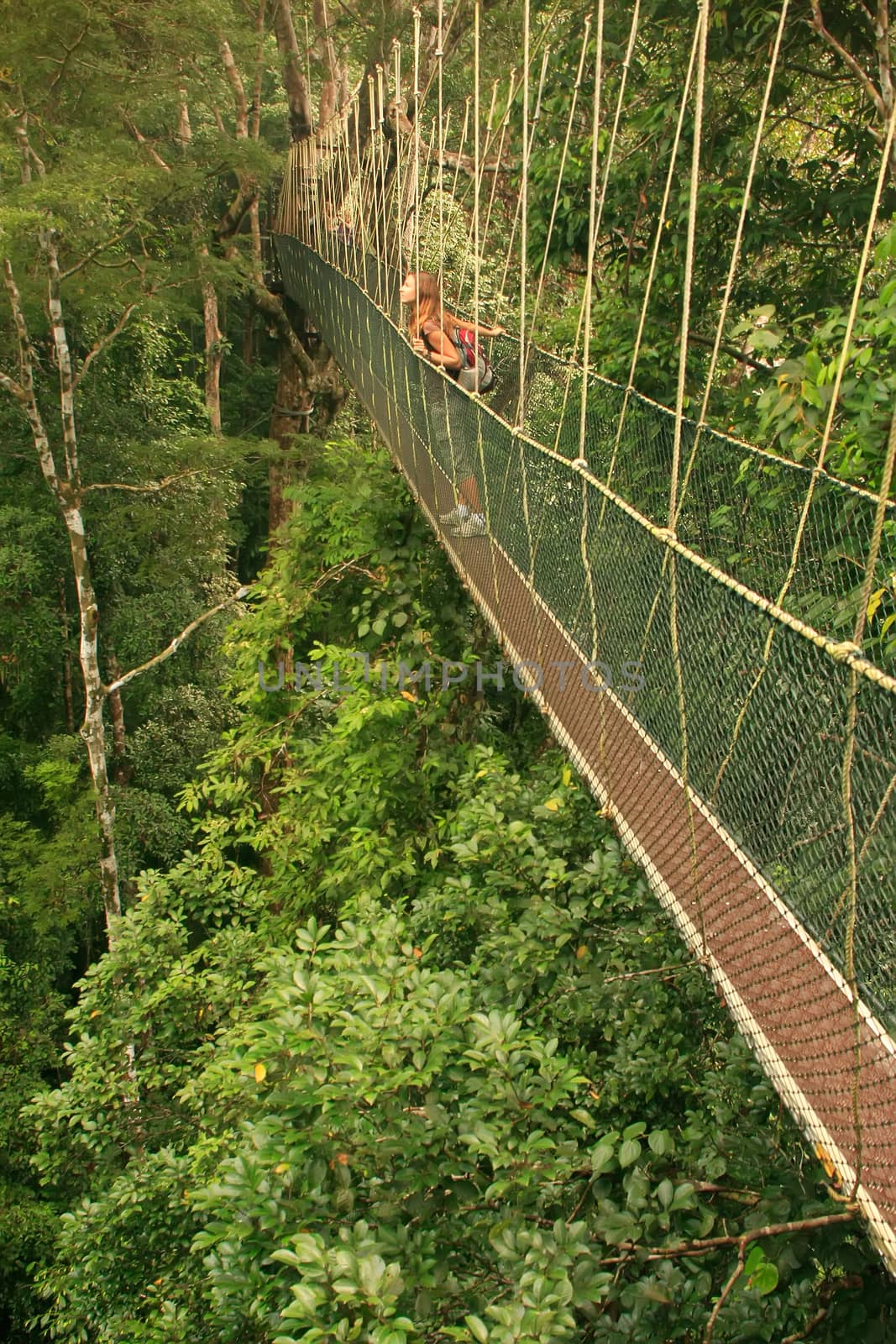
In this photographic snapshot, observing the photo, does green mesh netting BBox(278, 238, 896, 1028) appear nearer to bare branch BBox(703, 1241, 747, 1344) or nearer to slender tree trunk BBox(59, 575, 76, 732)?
bare branch BBox(703, 1241, 747, 1344)

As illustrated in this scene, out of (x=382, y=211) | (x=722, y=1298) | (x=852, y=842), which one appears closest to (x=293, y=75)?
(x=382, y=211)

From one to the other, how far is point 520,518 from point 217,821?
254 centimetres

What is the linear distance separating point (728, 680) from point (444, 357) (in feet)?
8.17

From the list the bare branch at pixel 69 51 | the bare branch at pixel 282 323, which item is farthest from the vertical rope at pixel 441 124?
the bare branch at pixel 282 323

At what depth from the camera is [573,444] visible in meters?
3.22

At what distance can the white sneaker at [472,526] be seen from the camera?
313 centimetres

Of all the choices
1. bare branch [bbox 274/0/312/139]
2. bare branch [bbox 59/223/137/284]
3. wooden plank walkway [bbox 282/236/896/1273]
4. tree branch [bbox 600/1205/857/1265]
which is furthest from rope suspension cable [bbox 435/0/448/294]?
bare branch [bbox 274/0/312/139]

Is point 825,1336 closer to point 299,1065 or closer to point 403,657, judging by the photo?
point 299,1065

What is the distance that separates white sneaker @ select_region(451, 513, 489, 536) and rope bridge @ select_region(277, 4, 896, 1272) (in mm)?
46

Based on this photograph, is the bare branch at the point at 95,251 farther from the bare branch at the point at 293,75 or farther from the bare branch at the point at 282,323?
the bare branch at the point at 293,75

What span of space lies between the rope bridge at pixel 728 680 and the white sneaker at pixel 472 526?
0.05 meters

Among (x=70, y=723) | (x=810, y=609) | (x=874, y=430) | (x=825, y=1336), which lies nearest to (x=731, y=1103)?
(x=825, y=1336)

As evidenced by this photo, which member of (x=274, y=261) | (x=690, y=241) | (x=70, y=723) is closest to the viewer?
(x=690, y=241)

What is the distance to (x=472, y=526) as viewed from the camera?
3180 millimetres
